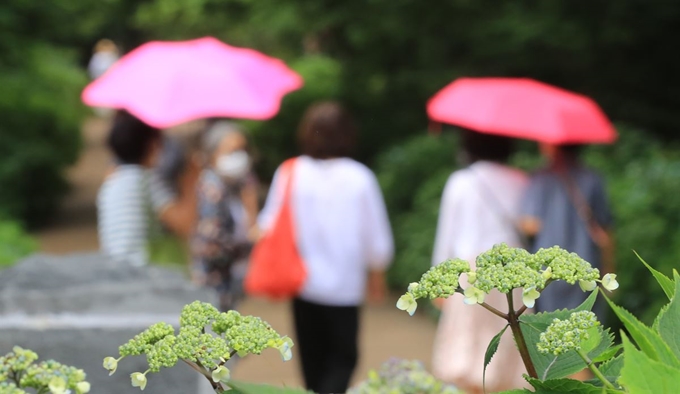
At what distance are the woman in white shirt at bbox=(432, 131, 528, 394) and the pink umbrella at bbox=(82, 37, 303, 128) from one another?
1.28 meters

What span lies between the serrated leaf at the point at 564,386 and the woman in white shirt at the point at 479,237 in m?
3.44

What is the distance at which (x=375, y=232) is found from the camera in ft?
16.6

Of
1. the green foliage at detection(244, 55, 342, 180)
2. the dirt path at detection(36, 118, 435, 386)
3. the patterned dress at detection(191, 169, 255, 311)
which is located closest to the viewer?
the patterned dress at detection(191, 169, 255, 311)

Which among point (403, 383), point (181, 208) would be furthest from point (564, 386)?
point (181, 208)

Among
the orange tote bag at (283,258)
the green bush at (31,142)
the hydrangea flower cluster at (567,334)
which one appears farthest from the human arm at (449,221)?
the green bush at (31,142)

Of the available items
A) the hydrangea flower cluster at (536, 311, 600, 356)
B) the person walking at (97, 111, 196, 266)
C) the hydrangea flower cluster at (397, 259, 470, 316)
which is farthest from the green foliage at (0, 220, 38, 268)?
the hydrangea flower cluster at (536, 311, 600, 356)

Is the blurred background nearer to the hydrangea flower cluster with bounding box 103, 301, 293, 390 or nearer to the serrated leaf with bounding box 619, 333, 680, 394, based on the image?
the hydrangea flower cluster with bounding box 103, 301, 293, 390

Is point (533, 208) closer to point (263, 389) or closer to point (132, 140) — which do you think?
point (132, 140)

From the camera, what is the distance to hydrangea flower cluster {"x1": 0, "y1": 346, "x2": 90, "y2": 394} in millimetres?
965

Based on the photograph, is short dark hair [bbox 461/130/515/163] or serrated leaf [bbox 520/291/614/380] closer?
serrated leaf [bbox 520/291/614/380]

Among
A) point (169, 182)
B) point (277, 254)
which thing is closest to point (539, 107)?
point (277, 254)

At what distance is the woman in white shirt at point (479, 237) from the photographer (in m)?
4.63

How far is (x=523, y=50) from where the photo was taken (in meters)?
9.47

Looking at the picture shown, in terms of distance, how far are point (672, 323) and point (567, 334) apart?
19 centimetres
